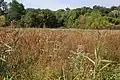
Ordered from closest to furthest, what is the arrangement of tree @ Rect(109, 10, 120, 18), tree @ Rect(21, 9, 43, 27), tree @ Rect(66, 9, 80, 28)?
tree @ Rect(21, 9, 43, 27) < tree @ Rect(66, 9, 80, 28) < tree @ Rect(109, 10, 120, 18)

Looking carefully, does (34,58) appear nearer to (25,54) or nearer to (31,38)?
(25,54)

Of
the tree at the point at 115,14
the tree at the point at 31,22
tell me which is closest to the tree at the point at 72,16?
the tree at the point at 115,14

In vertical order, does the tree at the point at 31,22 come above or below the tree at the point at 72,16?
above

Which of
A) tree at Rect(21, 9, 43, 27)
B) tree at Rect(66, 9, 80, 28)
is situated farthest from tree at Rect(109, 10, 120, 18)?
tree at Rect(21, 9, 43, 27)

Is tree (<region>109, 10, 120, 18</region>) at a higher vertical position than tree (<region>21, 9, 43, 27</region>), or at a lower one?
lower

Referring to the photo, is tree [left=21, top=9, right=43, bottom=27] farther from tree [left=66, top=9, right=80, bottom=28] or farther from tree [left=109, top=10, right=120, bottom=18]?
tree [left=109, top=10, right=120, bottom=18]

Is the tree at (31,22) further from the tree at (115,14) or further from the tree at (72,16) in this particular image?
the tree at (115,14)

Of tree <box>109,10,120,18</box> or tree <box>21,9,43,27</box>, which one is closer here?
tree <box>21,9,43,27</box>

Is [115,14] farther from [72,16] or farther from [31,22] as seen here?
[31,22]

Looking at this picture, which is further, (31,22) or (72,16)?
(72,16)

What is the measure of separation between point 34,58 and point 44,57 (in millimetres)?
179

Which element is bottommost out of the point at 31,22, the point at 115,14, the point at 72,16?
the point at 115,14

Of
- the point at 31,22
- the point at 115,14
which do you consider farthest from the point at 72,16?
the point at 31,22

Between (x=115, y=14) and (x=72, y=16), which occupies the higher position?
(x=72, y=16)
